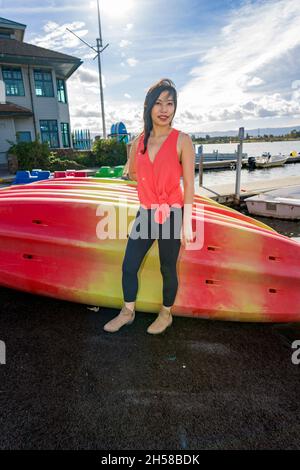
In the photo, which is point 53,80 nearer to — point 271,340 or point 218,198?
point 218,198

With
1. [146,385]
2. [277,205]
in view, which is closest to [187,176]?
[146,385]

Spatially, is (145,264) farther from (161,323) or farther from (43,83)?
(43,83)

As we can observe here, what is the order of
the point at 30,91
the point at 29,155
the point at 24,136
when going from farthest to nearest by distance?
the point at 24,136, the point at 30,91, the point at 29,155

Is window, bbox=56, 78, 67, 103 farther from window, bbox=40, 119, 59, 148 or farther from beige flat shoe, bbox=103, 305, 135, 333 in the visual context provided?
beige flat shoe, bbox=103, 305, 135, 333

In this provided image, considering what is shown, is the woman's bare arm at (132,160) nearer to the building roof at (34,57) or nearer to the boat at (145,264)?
the boat at (145,264)

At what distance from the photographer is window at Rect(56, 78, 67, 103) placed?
78.1ft

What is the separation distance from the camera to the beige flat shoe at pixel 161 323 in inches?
107

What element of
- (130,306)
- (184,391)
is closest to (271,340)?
(184,391)

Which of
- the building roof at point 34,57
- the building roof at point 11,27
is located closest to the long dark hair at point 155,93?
the building roof at point 34,57

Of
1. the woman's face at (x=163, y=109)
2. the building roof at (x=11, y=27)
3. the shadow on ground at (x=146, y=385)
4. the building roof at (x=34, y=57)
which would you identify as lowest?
the shadow on ground at (x=146, y=385)

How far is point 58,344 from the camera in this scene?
2.60m

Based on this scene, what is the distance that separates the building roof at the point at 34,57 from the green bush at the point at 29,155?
6800 millimetres

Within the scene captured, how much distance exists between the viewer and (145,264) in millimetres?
2867

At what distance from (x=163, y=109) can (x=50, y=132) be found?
2326 centimetres
